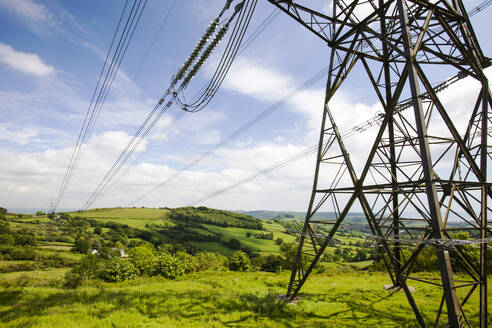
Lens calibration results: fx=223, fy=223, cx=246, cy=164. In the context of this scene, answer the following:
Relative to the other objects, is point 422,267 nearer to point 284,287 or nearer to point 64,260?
point 284,287

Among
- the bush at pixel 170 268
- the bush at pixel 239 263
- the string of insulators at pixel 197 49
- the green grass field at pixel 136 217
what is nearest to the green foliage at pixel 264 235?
the green grass field at pixel 136 217

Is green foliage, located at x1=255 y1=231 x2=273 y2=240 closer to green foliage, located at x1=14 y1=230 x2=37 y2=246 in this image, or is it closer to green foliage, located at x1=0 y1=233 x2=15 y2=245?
green foliage, located at x1=14 y1=230 x2=37 y2=246

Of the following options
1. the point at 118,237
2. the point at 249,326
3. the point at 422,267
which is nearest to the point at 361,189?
the point at 249,326

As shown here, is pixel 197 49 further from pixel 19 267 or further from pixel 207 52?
pixel 19 267

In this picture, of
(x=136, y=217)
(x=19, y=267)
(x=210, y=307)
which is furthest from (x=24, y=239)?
(x=210, y=307)

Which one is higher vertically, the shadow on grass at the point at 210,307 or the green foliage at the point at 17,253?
the shadow on grass at the point at 210,307

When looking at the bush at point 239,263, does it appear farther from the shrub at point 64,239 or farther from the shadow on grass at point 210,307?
the shrub at point 64,239
